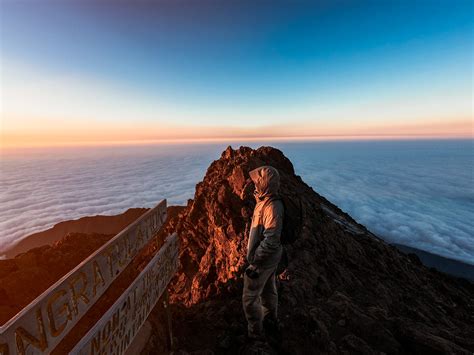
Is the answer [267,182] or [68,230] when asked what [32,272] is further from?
[68,230]

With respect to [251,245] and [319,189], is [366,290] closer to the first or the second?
[251,245]

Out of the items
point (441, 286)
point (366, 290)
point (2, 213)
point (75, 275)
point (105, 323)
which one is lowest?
point (2, 213)

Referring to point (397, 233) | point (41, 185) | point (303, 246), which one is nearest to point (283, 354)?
point (303, 246)

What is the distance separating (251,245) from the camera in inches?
158

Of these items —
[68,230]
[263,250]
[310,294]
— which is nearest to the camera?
[263,250]

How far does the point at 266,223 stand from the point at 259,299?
1491mm

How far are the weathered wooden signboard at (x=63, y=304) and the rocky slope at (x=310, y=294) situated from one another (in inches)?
94.8

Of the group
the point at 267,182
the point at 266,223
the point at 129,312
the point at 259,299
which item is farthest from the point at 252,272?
the point at 129,312

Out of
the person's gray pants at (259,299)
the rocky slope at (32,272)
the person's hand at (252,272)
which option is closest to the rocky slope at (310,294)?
the person's gray pants at (259,299)

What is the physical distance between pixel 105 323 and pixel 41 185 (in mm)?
144892

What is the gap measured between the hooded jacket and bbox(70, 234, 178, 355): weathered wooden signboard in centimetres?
154

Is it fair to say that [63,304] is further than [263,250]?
No

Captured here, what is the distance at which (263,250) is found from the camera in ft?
12.3

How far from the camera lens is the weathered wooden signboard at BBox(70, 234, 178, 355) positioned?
2.45m
